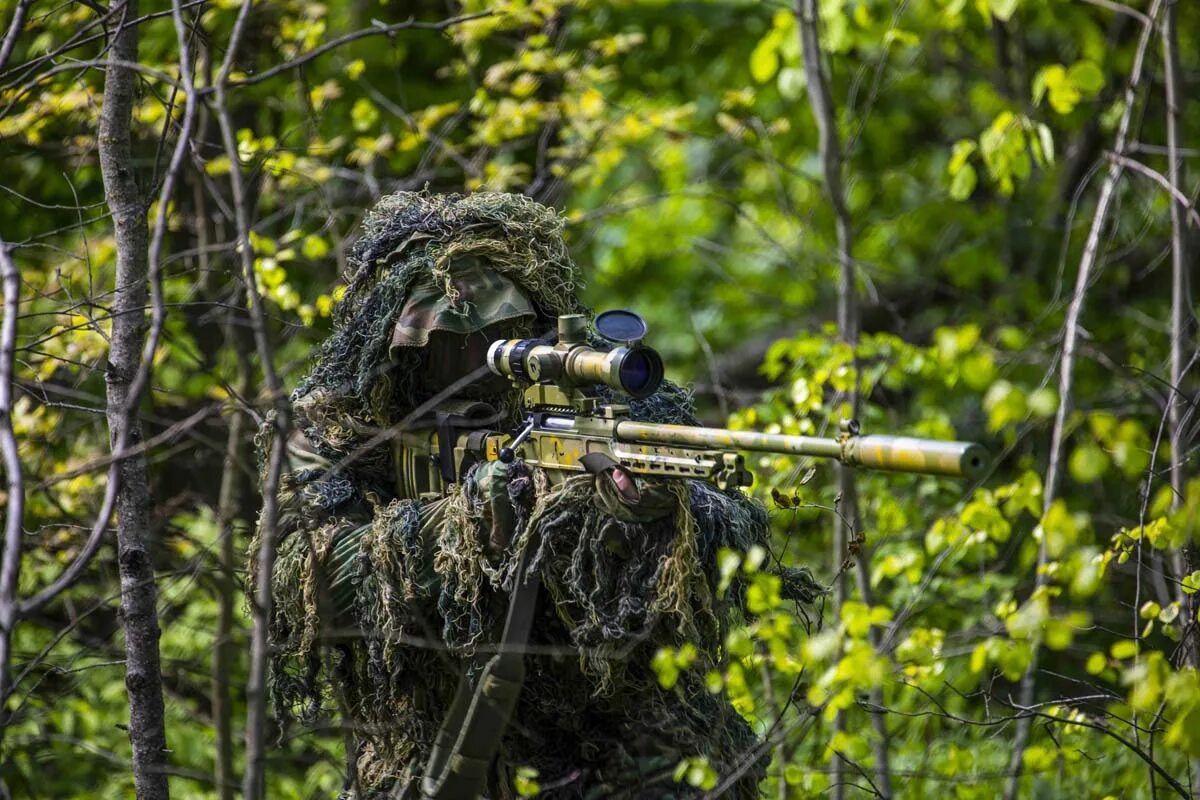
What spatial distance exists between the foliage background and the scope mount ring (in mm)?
627

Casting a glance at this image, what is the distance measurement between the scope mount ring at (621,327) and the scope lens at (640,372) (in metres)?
0.14

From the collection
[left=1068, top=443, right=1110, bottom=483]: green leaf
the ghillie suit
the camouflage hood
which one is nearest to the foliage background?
[left=1068, top=443, right=1110, bottom=483]: green leaf

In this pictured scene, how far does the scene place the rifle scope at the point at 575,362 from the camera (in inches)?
119

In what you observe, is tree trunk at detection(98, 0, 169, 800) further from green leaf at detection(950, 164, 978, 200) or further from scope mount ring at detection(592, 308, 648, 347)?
green leaf at detection(950, 164, 978, 200)

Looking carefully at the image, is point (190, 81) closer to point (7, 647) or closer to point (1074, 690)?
point (7, 647)

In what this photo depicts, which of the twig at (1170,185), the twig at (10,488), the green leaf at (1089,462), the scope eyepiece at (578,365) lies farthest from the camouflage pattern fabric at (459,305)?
the twig at (1170,185)

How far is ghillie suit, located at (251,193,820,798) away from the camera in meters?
3.22

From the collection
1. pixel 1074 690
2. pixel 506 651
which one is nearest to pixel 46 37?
pixel 506 651

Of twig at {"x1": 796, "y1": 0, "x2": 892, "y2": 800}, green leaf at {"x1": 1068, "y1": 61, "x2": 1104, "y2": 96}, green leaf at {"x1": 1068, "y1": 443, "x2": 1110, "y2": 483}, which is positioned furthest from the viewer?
twig at {"x1": 796, "y1": 0, "x2": 892, "y2": 800}

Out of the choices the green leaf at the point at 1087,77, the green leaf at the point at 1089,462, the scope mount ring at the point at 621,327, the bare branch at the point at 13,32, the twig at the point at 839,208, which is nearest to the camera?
the green leaf at the point at 1089,462

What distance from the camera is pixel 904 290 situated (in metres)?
9.34

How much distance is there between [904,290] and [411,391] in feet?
20.0

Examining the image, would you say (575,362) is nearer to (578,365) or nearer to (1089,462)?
(578,365)

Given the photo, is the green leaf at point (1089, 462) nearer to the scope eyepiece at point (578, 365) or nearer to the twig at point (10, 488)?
the scope eyepiece at point (578, 365)
